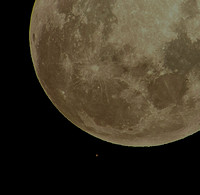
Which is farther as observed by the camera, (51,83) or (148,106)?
(51,83)

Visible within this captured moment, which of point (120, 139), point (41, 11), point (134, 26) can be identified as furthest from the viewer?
point (120, 139)

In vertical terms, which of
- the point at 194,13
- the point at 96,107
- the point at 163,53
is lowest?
the point at 96,107

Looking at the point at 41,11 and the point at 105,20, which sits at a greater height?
the point at 41,11

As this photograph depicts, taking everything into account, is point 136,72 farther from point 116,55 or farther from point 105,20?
point 105,20

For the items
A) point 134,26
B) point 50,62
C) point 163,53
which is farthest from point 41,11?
point 163,53

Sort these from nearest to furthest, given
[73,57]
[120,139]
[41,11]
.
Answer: [73,57]
[41,11]
[120,139]

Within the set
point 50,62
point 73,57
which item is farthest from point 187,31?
point 50,62
